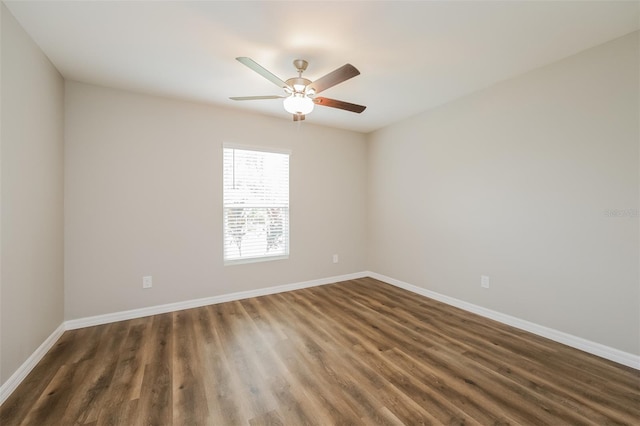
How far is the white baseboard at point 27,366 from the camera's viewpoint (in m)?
1.75

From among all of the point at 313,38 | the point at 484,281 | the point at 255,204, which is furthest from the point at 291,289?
the point at 313,38

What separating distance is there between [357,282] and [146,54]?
13.0 ft

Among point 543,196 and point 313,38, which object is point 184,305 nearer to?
point 313,38

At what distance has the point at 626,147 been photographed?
2162 mm

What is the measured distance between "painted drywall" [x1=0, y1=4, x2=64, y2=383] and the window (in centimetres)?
164

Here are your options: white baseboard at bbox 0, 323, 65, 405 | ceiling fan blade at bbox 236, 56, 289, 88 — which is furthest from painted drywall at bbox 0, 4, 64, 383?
ceiling fan blade at bbox 236, 56, 289, 88

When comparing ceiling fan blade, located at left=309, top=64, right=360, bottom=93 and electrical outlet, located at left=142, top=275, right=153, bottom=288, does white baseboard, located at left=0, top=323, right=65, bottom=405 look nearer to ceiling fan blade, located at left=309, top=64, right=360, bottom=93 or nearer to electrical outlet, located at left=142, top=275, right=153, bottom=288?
electrical outlet, located at left=142, top=275, right=153, bottom=288

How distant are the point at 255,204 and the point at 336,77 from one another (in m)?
2.22

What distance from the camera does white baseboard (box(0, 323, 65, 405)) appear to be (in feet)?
5.75

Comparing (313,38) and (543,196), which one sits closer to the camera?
(313,38)

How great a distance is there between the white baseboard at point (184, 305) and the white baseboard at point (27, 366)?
9.1 inches

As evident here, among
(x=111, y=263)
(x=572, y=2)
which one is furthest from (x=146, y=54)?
→ (x=572, y=2)

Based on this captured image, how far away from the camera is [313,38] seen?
7.02ft

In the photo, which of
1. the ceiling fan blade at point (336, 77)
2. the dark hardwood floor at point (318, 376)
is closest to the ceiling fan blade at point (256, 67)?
the ceiling fan blade at point (336, 77)
